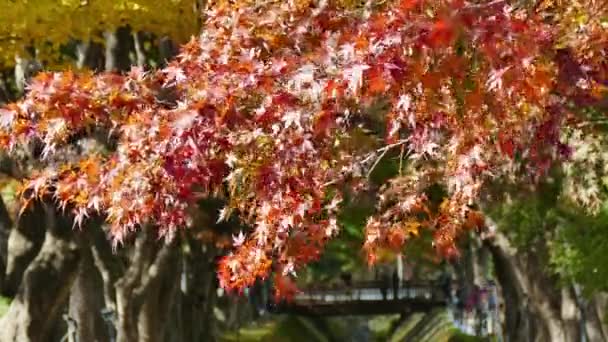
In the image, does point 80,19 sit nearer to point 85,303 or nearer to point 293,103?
point 293,103

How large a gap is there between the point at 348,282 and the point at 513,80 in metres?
67.4

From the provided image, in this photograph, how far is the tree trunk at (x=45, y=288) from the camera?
18594mm

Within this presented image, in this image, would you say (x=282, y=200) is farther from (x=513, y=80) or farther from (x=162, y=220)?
(x=513, y=80)

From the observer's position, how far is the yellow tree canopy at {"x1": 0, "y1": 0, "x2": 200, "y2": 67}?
15672mm

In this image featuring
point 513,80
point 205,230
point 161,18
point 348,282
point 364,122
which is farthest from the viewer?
point 348,282

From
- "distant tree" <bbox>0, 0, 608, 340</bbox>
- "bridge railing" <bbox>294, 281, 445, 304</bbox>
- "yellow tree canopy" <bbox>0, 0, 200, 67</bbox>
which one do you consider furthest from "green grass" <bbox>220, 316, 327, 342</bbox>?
"distant tree" <bbox>0, 0, 608, 340</bbox>

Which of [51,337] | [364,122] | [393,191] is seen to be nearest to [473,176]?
[393,191]

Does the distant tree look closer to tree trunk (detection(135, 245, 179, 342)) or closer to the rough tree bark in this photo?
tree trunk (detection(135, 245, 179, 342))

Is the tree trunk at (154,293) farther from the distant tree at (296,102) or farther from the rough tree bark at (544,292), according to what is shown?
the distant tree at (296,102)

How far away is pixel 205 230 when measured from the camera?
25.5 meters

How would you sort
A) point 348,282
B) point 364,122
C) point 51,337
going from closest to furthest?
point 364,122
point 51,337
point 348,282

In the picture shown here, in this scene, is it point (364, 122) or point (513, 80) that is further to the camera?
point (364, 122)

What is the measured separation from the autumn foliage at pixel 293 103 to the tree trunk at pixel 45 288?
9.32 m

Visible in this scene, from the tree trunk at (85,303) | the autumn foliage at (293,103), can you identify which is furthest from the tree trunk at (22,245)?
the autumn foliage at (293,103)
